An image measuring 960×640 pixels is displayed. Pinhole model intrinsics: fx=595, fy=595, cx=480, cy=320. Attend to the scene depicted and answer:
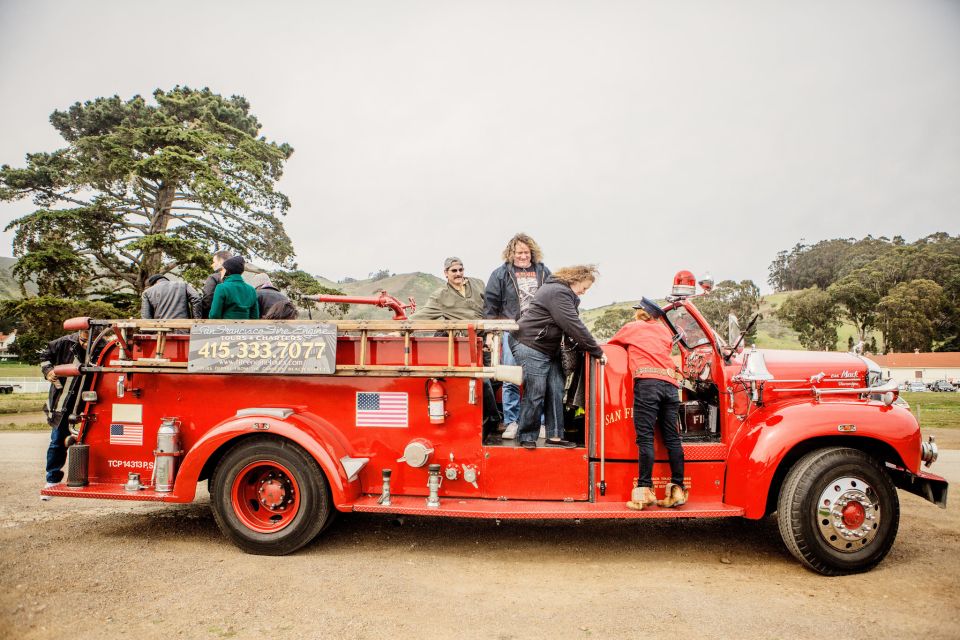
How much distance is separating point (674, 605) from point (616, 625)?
515 millimetres

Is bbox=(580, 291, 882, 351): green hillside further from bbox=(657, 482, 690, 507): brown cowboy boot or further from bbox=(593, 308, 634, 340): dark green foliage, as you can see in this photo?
bbox=(657, 482, 690, 507): brown cowboy boot

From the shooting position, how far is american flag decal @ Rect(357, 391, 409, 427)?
186 inches

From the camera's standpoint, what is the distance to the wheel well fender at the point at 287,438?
4484mm

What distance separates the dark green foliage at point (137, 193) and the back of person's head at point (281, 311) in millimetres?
17344

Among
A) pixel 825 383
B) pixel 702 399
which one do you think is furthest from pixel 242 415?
pixel 825 383

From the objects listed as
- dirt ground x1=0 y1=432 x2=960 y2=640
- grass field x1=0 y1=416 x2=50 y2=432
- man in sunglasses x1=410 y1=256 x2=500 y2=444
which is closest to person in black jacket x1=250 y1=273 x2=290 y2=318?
man in sunglasses x1=410 y1=256 x2=500 y2=444

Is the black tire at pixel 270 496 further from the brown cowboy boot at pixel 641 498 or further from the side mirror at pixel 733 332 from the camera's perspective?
the side mirror at pixel 733 332

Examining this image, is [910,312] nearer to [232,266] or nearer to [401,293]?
[401,293]

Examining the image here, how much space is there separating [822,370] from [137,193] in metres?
26.8

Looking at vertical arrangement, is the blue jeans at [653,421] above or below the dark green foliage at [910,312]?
below

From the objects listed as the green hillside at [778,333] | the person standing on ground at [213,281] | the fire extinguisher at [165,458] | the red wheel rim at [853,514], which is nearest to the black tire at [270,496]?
the fire extinguisher at [165,458]

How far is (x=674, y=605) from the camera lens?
12.3 ft

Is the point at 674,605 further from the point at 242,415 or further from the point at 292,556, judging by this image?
the point at 242,415

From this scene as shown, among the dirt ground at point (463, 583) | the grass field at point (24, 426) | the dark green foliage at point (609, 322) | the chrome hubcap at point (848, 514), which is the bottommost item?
the dirt ground at point (463, 583)
